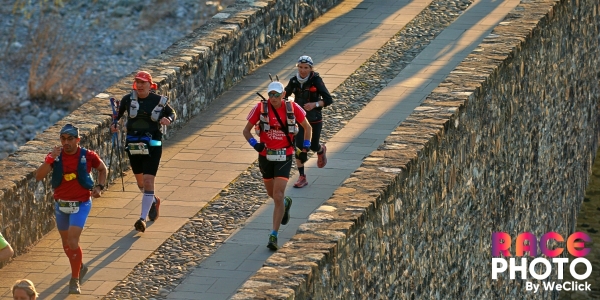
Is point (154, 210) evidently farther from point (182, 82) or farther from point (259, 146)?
point (182, 82)

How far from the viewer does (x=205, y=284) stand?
9578 millimetres

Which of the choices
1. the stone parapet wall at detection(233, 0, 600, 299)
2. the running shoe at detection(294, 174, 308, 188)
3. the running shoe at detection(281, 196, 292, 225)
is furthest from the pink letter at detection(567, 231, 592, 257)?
the running shoe at detection(281, 196, 292, 225)

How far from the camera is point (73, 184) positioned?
9.41m

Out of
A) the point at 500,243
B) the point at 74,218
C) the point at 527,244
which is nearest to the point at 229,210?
the point at 74,218

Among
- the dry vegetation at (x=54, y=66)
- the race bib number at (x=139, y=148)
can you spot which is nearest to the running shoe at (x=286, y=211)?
the race bib number at (x=139, y=148)

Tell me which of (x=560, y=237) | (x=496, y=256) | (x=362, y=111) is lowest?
(x=560, y=237)

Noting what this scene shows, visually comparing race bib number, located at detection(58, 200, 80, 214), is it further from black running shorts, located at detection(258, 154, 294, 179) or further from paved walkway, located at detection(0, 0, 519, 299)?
black running shorts, located at detection(258, 154, 294, 179)

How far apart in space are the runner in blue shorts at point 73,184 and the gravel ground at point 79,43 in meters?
15.2

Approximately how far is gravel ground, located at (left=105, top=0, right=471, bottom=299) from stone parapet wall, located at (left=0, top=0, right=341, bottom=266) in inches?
44.4

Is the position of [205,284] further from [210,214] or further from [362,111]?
[362,111]

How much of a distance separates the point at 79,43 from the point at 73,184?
21533 mm

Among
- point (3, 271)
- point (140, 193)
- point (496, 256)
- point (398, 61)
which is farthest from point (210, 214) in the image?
point (398, 61)

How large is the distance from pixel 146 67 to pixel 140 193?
2026mm

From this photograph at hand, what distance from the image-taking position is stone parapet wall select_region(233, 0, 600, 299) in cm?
803
